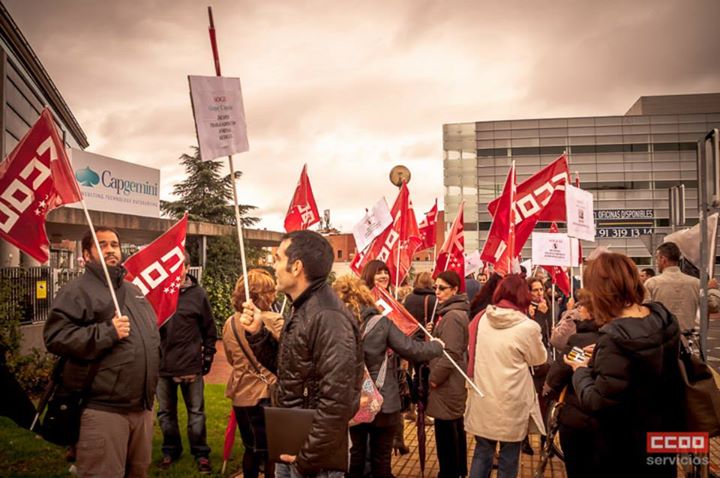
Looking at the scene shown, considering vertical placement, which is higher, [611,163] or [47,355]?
[611,163]

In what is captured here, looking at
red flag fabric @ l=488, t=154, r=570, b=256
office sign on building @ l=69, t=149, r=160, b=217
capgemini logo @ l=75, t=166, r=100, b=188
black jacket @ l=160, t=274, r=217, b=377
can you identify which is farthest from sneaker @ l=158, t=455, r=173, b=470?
capgemini logo @ l=75, t=166, r=100, b=188

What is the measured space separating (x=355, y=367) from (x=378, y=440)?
7.23 feet

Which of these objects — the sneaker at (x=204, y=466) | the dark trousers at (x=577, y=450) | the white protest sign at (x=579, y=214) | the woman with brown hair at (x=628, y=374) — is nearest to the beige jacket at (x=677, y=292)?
the white protest sign at (x=579, y=214)

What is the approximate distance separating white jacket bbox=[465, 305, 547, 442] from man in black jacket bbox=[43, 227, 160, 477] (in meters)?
2.61

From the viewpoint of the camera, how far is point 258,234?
871 inches

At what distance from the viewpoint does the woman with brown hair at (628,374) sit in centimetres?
306

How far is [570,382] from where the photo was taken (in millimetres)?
4129

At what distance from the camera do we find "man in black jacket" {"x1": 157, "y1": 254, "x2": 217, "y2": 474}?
606 cm

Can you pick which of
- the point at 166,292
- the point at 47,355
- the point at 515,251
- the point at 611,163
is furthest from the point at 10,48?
the point at 611,163

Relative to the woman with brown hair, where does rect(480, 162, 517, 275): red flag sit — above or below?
above

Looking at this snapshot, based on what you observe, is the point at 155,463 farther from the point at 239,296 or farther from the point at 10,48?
the point at 10,48

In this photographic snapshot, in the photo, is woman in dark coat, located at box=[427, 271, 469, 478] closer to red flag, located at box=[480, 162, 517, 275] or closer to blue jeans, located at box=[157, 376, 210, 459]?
red flag, located at box=[480, 162, 517, 275]

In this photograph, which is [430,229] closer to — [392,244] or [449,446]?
[392,244]

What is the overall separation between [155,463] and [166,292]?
6.05 ft
